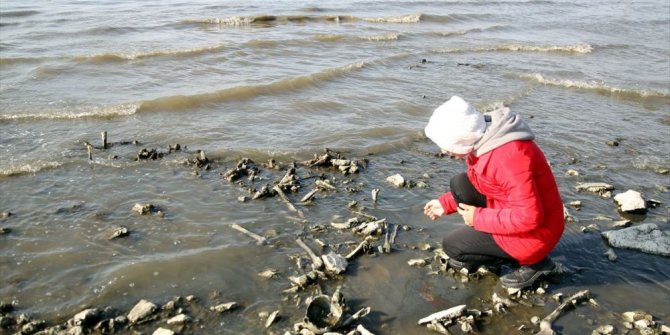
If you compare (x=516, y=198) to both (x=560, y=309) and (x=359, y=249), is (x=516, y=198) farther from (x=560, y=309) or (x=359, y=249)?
(x=359, y=249)

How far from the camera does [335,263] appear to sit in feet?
17.5

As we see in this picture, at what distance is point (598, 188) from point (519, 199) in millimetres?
3913

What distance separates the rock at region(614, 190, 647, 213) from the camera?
6703 mm

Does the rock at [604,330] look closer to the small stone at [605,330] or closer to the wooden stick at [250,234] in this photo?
the small stone at [605,330]

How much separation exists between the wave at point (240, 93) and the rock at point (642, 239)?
319 inches

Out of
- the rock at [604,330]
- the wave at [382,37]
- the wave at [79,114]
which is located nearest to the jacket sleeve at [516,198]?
the rock at [604,330]

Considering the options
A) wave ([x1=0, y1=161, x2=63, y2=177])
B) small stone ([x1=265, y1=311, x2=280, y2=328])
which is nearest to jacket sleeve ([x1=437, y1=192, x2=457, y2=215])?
small stone ([x1=265, y1=311, x2=280, y2=328])

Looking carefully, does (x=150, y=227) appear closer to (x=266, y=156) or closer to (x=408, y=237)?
(x=266, y=156)

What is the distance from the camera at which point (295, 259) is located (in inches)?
220

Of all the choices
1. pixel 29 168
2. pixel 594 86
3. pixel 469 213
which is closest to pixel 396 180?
pixel 469 213

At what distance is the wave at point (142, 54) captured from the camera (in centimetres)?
1423

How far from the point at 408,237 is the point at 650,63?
47.4 feet

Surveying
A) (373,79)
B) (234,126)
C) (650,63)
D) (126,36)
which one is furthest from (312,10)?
(234,126)

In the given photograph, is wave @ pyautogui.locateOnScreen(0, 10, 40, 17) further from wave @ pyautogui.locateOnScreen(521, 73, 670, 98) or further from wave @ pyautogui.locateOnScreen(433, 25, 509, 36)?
wave @ pyautogui.locateOnScreen(521, 73, 670, 98)
